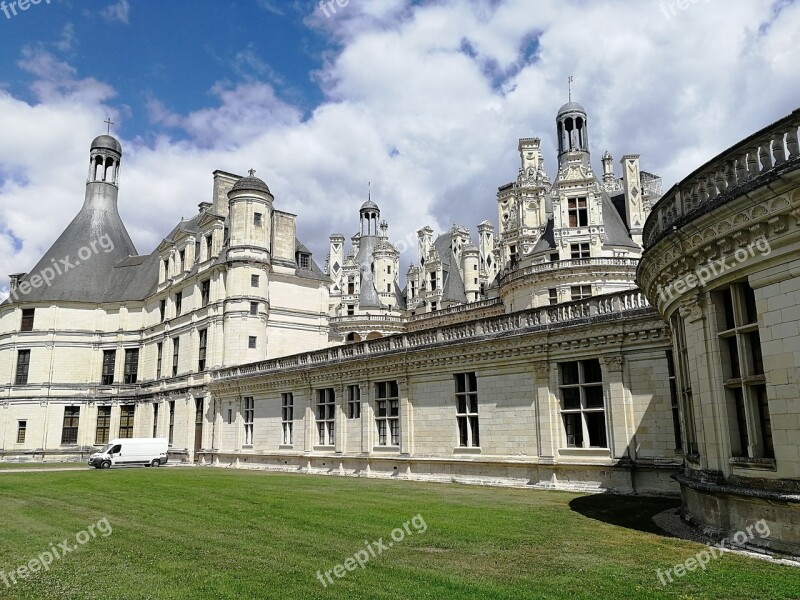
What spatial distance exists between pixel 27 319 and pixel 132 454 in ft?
67.8

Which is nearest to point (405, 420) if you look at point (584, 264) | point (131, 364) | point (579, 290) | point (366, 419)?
point (366, 419)

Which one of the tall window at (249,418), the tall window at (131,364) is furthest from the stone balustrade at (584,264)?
the tall window at (131,364)

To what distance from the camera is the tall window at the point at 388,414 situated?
24281 mm

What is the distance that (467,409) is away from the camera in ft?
69.3

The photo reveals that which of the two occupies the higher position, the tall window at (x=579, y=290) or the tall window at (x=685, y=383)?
the tall window at (x=579, y=290)

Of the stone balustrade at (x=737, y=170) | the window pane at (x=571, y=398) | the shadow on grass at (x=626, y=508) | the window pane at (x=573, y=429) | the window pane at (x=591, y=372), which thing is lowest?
the shadow on grass at (x=626, y=508)

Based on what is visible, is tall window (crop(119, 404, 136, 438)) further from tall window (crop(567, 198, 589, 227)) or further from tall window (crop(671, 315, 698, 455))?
tall window (crop(671, 315, 698, 455))

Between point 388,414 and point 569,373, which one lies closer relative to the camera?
point 569,373

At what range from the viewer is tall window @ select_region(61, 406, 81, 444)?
4834 cm

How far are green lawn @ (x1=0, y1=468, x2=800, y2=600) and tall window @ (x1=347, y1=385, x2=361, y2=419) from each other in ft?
31.8

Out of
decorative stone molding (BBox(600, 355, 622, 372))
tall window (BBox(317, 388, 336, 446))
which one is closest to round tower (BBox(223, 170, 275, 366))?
tall window (BBox(317, 388, 336, 446))

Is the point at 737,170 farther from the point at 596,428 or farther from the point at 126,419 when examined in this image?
the point at 126,419

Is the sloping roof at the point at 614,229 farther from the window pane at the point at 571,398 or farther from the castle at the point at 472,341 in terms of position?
the window pane at the point at 571,398

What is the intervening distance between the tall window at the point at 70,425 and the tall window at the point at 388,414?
34.2 metres
